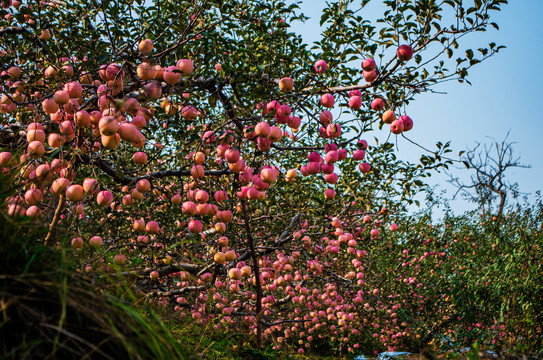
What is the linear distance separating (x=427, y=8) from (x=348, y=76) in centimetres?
77

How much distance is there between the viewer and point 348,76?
2.92 meters

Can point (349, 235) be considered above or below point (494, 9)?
below

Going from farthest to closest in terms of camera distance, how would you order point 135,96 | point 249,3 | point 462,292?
point 462,292 < point 249,3 < point 135,96

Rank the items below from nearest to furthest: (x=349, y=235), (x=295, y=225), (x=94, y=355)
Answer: (x=94, y=355) < (x=349, y=235) < (x=295, y=225)

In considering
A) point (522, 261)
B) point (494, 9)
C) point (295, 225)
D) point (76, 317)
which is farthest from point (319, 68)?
point (522, 261)

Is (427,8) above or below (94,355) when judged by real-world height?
above

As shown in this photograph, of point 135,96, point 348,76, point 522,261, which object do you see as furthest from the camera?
point 522,261

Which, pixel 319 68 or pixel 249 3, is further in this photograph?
pixel 249 3

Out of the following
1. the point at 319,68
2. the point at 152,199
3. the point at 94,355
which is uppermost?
the point at 319,68

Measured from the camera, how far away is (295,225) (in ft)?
18.2

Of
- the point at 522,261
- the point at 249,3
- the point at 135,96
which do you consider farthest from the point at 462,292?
the point at 135,96

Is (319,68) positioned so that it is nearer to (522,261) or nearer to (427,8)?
(427,8)

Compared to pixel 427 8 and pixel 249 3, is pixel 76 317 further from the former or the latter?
pixel 249 3

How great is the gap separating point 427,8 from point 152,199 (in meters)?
3.53
